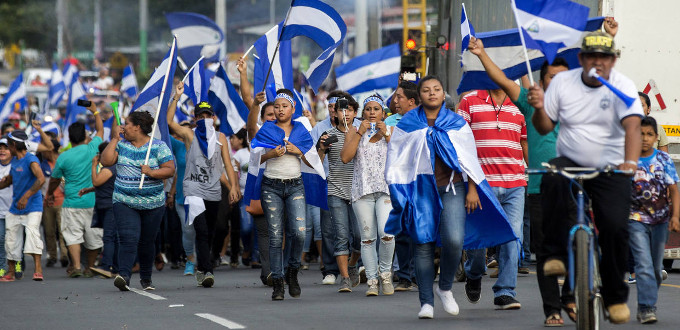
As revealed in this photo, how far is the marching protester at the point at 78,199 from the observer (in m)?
14.9

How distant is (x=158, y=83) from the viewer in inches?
531

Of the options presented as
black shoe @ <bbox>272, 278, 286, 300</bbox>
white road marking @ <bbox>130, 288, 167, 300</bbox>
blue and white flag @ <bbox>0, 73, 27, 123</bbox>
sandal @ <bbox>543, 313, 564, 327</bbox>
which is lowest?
white road marking @ <bbox>130, 288, 167, 300</bbox>

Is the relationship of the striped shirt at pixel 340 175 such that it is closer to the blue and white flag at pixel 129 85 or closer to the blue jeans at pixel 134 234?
the blue jeans at pixel 134 234

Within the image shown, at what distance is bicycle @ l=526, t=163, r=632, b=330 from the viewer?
6.99 m

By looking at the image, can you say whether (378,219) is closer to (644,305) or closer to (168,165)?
(168,165)

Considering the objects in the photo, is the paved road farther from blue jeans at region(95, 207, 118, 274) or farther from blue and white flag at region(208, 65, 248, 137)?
blue and white flag at region(208, 65, 248, 137)

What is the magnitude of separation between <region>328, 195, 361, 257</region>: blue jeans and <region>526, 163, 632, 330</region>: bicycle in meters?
4.72

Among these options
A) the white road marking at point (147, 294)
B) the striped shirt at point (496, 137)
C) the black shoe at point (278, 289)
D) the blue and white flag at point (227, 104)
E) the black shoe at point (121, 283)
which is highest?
the blue and white flag at point (227, 104)

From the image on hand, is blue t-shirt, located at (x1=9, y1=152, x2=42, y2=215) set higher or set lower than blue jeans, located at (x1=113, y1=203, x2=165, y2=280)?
higher

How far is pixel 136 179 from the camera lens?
39.3 ft

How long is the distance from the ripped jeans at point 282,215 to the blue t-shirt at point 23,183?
4.62m

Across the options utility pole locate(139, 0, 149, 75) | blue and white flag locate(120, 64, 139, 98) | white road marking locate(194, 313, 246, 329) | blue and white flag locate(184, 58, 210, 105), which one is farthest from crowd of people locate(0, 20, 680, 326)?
utility pole locate(139, 0, 149, 75)

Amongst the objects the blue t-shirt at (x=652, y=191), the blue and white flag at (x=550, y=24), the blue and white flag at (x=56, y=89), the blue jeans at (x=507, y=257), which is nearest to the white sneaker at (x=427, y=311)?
the blue jeans at (x=507, y=257)

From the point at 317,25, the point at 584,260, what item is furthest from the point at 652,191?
the point at 317,25
